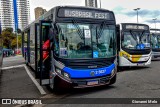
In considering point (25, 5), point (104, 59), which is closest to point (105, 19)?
point (104, 59)

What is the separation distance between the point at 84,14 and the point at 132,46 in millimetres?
7398

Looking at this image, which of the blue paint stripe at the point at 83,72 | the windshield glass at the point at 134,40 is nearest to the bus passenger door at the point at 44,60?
the blue paint stripe at the point at 83,72

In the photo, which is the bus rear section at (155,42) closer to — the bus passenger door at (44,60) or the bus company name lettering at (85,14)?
the bus company name lettering at (85,14)

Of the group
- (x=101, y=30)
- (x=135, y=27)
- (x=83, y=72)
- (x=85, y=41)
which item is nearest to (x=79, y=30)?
(x=85, y=41)

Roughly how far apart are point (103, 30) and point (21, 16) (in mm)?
98973

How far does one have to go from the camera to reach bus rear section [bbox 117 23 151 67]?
52.3 ft

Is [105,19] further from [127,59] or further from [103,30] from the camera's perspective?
[127,59]

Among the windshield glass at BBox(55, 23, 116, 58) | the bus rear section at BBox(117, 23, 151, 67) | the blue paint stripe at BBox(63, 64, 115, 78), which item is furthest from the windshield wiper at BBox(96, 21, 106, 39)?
the bus rear section at BBox(117, 23, 151, 67)

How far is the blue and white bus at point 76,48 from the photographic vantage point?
8820mm

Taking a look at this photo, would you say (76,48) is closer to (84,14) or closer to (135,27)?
(84,14)

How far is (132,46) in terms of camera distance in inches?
636

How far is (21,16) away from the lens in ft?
344

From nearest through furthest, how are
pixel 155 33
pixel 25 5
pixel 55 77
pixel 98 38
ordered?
1. pixel 55 77
2. pixel 98 38
3. pixel 155 33
4. pixel 25 5

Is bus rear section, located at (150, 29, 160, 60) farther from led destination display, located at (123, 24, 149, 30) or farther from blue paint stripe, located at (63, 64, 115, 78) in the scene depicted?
blue paint stripe, located at (63, 64, 115, 78)
